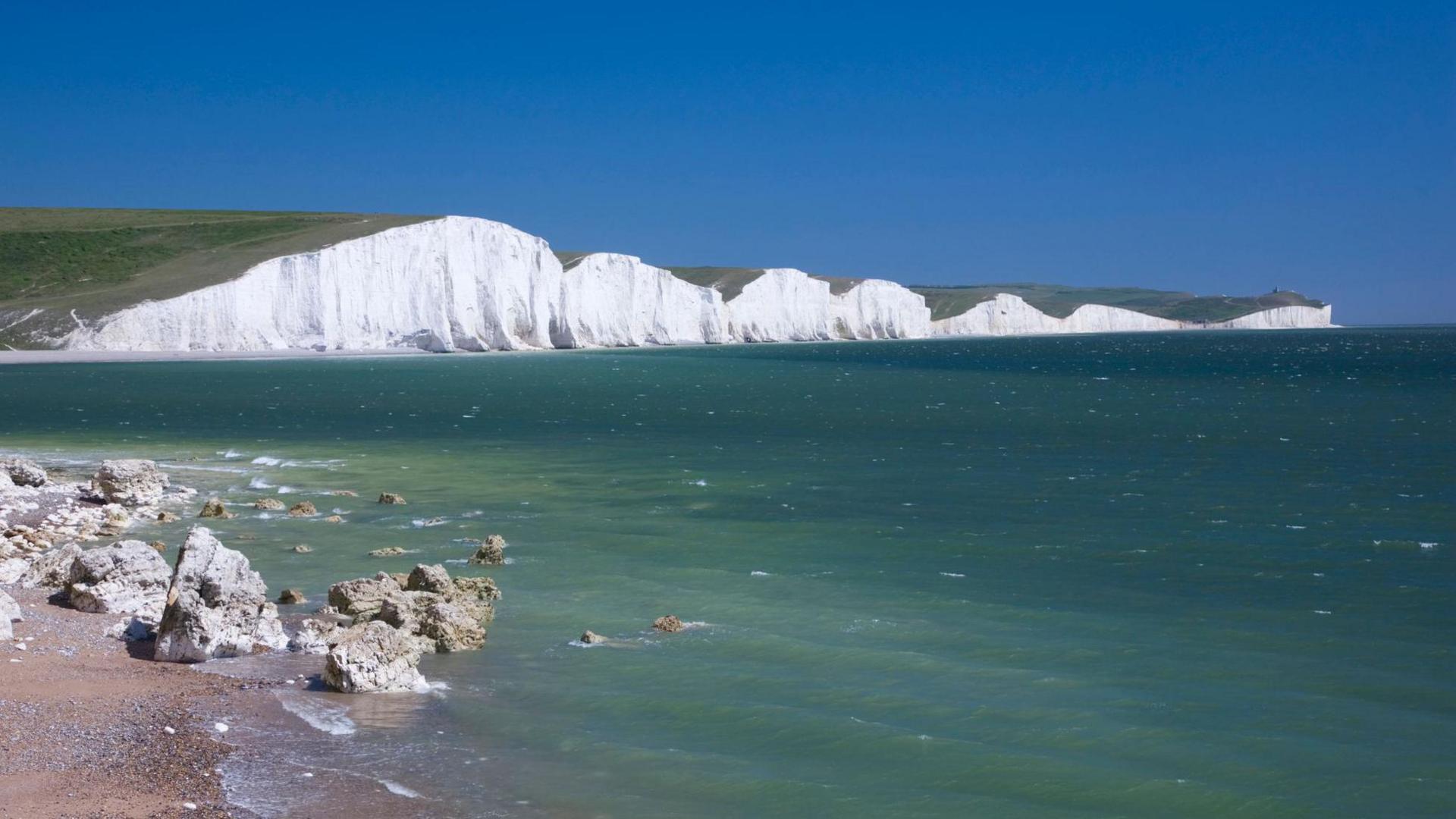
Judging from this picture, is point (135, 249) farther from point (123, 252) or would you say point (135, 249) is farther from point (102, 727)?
point (102, 727)

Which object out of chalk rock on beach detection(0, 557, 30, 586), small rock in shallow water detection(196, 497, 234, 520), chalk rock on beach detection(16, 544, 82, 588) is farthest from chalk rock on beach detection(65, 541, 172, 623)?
small rock in shallow water detection(196, 497, 234, 520)

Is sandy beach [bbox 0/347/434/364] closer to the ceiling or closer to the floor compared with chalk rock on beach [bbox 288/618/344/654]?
closer to the ceiling

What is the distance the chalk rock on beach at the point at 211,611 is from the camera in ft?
36.1

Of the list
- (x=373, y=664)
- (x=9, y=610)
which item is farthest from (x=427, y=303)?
(x=373, y=664)

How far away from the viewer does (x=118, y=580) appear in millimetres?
12875

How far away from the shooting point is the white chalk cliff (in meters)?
86.0

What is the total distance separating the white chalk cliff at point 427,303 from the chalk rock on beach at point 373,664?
81.8 m

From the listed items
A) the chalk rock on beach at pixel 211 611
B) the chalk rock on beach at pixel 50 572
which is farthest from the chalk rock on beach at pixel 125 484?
the chalk rock on beach at pixel 211 611

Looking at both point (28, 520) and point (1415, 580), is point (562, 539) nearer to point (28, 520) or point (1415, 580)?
point (28, 520)

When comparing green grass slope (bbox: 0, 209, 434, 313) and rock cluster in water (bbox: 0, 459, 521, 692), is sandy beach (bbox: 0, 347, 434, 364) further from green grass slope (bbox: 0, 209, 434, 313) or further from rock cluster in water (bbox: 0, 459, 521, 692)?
rock cluster in water (bbox: 0, 459, 521, 692)

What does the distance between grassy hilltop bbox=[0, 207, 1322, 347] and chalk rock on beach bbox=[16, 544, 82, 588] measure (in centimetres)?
7762

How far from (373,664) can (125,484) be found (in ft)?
41.5

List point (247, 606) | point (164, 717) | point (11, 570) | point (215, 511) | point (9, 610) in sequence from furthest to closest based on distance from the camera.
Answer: point (215, 511)
point (11, 570)
point (247, 606)
point (9, 610)
point (164, 717)

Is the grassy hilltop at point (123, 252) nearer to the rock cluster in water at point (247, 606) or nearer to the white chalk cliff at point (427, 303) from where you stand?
the white chalk cliff at point (427, 303)
